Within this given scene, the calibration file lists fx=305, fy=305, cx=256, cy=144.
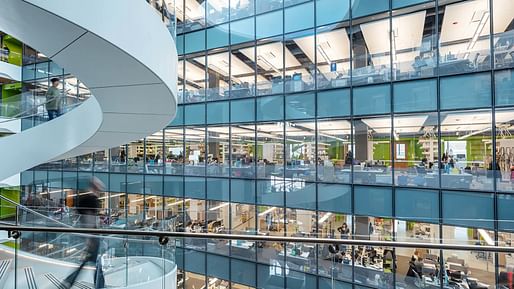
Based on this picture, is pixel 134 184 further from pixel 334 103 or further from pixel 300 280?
pixel 334 103

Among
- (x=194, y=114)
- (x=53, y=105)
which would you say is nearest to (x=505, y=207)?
(x=194, y=114)

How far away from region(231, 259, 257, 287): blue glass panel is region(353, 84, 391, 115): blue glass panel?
5098 mm

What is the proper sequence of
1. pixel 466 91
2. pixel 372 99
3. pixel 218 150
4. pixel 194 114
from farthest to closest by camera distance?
pixel 194 114
pixel 218 150
pixel 372 99
pixel 466 91

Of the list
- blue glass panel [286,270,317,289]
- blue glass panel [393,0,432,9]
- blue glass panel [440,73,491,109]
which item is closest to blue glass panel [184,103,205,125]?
blue glass panel [286,270,317,289]

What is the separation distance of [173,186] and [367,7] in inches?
321

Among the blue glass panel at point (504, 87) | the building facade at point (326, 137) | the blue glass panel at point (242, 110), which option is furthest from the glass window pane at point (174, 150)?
the blue glass panel at point (504, 87)

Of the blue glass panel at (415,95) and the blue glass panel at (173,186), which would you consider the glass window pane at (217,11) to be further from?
the blue glass panel at (415,95)

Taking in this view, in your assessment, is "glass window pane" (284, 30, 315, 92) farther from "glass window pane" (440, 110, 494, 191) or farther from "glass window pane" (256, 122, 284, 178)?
"glass window pane" (440, 110, 494, 191)

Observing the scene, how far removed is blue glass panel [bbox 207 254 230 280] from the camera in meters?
8.83

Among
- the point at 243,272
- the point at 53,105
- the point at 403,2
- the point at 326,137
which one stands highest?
the point at 403,2

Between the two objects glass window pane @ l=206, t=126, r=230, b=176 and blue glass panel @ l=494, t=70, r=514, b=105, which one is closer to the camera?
blue glass panel @ l=494, t=70, r=514, b=105

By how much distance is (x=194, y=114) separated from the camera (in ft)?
34.8

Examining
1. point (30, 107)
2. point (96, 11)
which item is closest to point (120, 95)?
point (96, 11)

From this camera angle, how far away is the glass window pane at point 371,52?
25.6 ft
